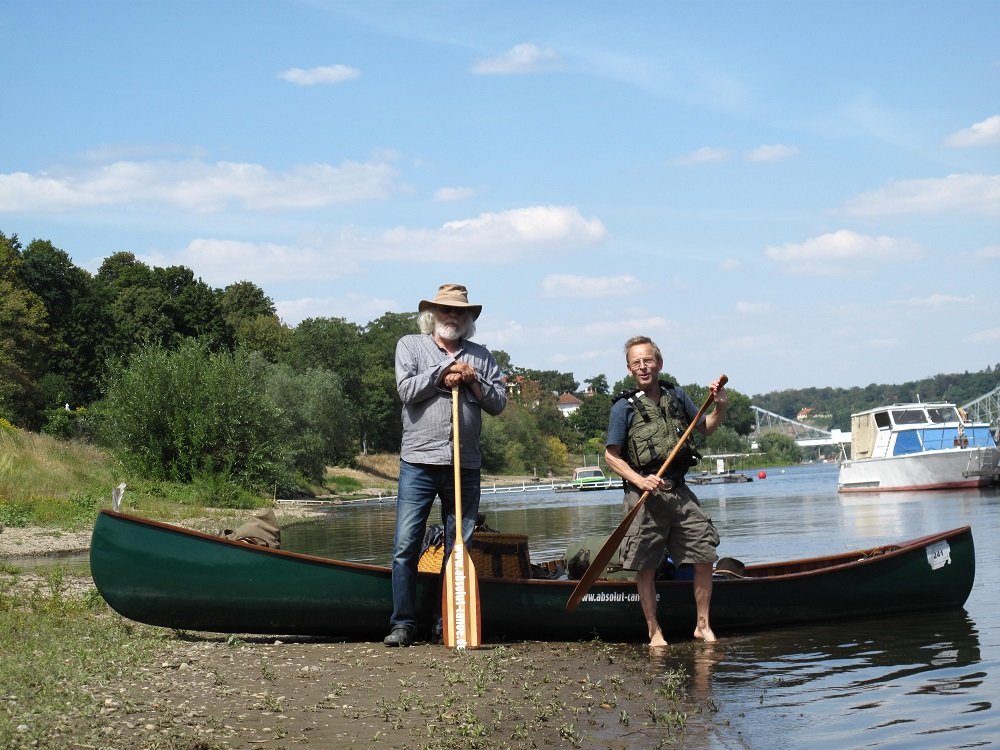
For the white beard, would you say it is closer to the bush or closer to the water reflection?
the water reflection

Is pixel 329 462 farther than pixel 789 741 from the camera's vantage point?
Yes

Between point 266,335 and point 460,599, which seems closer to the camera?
point 460,599

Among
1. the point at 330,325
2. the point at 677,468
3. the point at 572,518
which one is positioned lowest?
the point at 572,518

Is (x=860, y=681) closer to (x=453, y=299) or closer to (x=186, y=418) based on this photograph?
(x=453, y=299)

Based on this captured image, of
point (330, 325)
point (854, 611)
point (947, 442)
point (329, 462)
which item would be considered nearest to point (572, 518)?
point (947, 442)

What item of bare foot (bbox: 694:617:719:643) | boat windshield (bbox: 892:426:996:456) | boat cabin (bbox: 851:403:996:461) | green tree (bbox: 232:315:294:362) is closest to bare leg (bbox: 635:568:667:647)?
bare foot (bbox: 694:617:719:643)

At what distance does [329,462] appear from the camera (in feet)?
205

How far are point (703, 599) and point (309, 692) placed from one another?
10.4ft

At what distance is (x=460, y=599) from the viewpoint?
7.04 metres

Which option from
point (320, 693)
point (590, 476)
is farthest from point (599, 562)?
point (590, 476)

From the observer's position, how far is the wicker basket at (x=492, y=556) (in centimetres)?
773

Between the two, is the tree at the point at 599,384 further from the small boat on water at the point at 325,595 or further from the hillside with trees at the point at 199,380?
the small boat on water at the point at 325,595

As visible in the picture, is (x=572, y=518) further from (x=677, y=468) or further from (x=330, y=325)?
(x=330, y=325)

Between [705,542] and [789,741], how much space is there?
7.39ft
